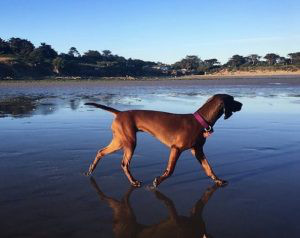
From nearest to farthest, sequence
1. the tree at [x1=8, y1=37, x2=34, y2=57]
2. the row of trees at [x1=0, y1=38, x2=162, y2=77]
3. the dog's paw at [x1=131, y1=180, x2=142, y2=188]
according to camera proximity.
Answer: the dog's paw at [x1=131, y1=180, x2=142, y2=188] < the row of trees at [x1=0, y1=38, x2=162, y2=77] < the tree at [x1=8, y1=37, x2=34, y2=57]

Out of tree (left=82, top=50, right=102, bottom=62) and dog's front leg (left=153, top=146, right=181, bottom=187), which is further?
tree (left=82, top=50, right=102, bottom=62)

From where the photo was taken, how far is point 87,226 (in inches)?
161

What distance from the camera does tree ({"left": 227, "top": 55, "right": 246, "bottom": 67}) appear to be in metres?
103

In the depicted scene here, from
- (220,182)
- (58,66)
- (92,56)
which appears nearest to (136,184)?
(220,182)

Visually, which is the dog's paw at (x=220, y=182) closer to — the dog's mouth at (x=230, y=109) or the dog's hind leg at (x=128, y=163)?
the dog's mouth at (x=230, y=109)

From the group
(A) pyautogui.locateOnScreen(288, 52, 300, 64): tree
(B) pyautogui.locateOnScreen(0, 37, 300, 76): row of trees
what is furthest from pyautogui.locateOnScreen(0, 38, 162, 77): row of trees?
(A) pyautogui.locateOnScreen(288, 52, 300, 64): tree

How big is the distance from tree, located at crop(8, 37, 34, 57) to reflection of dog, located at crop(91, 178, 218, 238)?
94505 millimetres

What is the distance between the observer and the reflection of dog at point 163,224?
3.93 meters

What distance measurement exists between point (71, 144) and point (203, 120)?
3.48m

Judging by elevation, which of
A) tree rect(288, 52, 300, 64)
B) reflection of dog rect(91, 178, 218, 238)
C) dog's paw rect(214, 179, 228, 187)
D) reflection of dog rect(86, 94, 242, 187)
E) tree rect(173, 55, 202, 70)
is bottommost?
tree rect(173, 55, 202, 70)

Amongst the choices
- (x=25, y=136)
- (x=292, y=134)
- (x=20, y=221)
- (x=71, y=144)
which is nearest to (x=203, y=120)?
(x=20, y=221)

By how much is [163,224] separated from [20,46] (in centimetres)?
10269

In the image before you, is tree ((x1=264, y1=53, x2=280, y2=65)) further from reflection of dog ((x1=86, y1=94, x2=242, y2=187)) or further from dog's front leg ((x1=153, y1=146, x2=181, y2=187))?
dog's front leg ((x1=153, y1=146, x2=181, y2=187))

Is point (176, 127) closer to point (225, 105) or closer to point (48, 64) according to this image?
point (225, 105)
